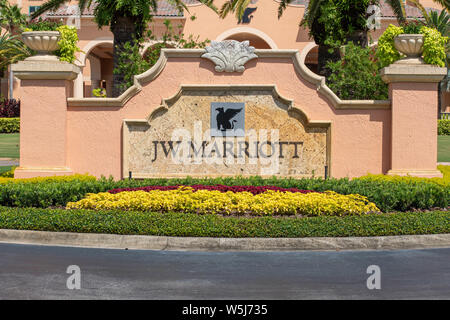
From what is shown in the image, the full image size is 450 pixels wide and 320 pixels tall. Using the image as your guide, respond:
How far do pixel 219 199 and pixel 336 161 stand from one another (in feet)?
16.1

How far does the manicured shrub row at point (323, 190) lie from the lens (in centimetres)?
1234

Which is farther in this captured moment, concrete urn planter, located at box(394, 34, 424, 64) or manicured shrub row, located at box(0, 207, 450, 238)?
→ concrete urn planter, located at box(394, 34, 424, 64)

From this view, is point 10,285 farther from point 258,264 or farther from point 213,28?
point 213,28

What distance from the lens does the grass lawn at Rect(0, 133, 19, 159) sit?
30.3m

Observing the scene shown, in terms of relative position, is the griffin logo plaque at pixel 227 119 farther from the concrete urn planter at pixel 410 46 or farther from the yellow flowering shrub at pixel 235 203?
the concrete urn planter at pixel 410 46

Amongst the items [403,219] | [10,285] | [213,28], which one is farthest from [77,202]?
[213,28]

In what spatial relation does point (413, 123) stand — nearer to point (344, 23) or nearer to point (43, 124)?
point (344, 23)

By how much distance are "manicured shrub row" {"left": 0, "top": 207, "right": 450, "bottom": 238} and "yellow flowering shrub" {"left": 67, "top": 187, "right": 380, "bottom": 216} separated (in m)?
0.47

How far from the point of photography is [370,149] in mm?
15828

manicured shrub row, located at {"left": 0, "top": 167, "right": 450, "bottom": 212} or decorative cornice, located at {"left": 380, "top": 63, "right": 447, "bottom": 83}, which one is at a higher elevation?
decorative cornice, located at {"left": 380, "top": 63, "right": 447, "bottom": 83}

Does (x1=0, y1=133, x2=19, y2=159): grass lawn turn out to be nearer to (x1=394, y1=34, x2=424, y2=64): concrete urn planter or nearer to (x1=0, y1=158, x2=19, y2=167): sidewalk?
(x1=0, y1=158, x2=19, y2=167): sidewalk

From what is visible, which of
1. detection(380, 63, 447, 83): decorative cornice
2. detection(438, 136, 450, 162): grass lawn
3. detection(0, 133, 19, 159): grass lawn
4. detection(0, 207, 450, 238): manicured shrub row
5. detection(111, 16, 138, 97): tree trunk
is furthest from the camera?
detection(0, 133, 19, 159): grass lawn

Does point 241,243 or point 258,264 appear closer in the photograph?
point 258,264

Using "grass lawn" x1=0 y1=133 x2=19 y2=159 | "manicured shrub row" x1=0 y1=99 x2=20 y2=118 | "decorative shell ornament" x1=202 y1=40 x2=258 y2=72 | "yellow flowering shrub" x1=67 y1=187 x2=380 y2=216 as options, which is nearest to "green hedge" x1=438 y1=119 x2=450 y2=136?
"grass lawn" x1=0 y1=133 x2=19 y2=159
